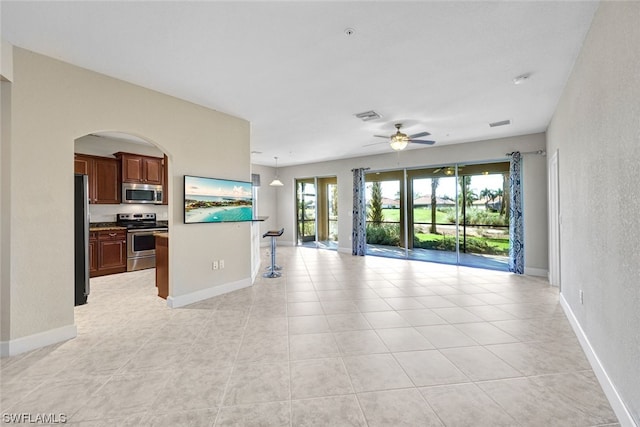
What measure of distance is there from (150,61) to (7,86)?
125 cm

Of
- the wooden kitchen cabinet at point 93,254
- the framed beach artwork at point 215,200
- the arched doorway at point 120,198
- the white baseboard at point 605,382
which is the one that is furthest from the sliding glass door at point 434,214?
the wooden kitchen cabinet at point 93,254

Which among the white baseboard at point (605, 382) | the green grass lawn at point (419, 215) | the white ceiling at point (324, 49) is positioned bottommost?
the white baseboard at point (605, 382)

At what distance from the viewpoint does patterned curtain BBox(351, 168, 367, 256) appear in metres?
7.84

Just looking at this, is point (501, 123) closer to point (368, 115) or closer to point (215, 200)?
point (368, 115)

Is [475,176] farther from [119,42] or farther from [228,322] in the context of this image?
[119,42]

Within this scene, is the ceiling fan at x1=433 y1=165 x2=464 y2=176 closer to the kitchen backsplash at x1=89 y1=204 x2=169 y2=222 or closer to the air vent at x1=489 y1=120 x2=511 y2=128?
the air vent at x1=489 y1=120 x2=511 y2=128

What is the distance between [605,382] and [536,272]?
4.14 m

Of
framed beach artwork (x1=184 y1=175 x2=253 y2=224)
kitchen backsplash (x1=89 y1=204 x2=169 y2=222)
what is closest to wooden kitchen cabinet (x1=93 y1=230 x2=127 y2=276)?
kitchen backsplash (x1=89 y1=204 x2=169 y2=222)

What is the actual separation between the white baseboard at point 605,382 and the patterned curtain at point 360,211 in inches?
202

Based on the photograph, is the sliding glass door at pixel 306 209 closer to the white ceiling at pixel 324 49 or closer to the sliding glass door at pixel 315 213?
the sliding glass door at pixel 315 213

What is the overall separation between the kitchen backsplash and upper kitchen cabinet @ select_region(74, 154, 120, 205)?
28 cm

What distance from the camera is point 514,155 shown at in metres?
5.55

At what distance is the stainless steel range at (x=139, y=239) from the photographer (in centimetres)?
564

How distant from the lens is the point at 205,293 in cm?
405
